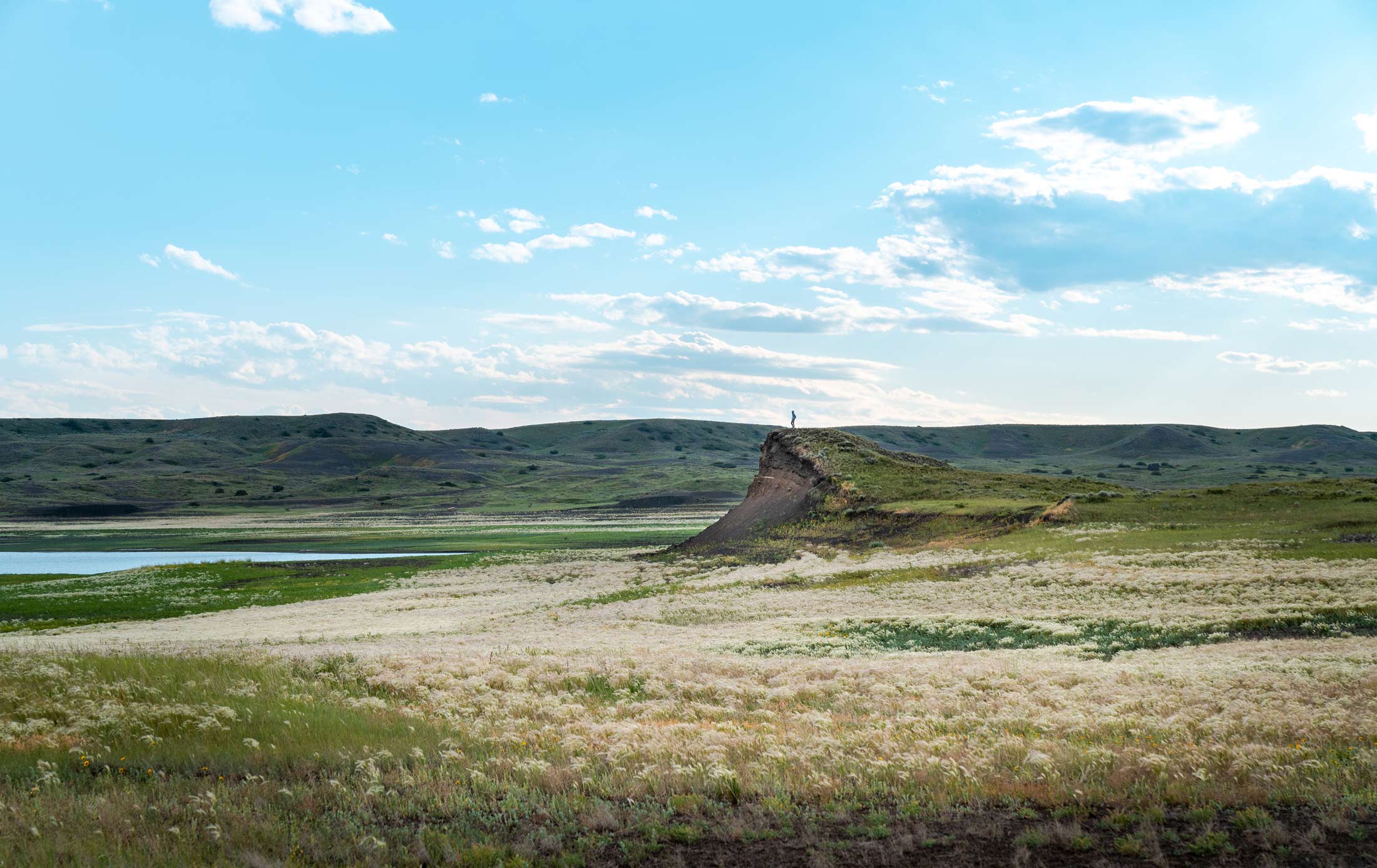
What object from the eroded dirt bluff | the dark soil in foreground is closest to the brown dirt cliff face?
the eroded dirt bluff

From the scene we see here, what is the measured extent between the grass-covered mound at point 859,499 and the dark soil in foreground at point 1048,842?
44.1 meters

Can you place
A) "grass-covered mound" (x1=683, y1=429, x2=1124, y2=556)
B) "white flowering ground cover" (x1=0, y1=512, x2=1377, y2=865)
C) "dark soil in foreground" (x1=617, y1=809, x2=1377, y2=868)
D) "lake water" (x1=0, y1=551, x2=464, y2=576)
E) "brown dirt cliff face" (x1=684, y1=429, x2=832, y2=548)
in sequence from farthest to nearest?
"lake water" (x1=0, y1=551, x2=464, y2=576) < "brown dirt cliff face" (x1=684, y1=429, x2=832, y2=548) < "grass-covered mound" (x1=683, y1=429, x2=1124, y2=556) < "white flowering ground cover" (x1=0, y1=512, x2=1377, y2=865) < "dark soil in foreground" (x1=617, y1=809, x2=1377, y2=868)

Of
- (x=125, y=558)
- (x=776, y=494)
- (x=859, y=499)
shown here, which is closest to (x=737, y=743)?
(x=859, y=499)

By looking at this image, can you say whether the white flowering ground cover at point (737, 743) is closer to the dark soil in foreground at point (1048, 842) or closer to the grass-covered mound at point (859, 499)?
the dark soil in foreground at point (1048, 842)

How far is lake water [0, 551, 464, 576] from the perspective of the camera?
74.6m

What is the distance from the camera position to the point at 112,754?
13.5 m

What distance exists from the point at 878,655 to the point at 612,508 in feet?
409

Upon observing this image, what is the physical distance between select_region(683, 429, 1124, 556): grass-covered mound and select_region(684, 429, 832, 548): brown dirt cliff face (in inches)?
3.2

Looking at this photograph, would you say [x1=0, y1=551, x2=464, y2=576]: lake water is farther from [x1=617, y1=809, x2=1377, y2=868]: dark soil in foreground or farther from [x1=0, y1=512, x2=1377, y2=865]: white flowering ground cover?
[x1=617, y1=809, x2=1377, y2=868]: dark soil in foreground

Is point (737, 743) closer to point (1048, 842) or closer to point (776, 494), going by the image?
point (1048, 842)

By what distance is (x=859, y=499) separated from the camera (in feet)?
219

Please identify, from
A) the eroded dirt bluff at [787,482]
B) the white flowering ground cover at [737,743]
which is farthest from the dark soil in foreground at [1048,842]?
the eroded dirt bluff at [787,482]

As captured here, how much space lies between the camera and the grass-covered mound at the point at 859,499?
57.7 m

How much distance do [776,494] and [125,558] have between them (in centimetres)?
5917
